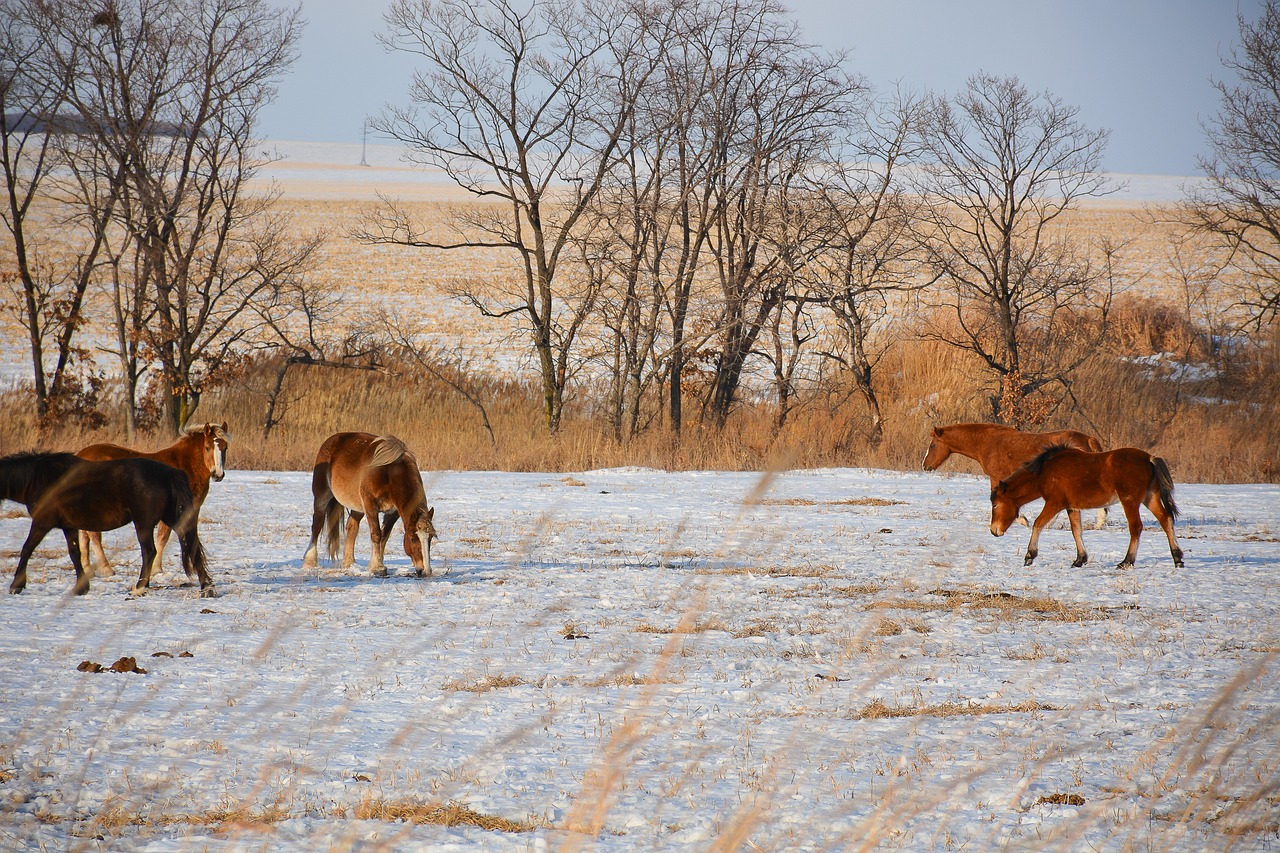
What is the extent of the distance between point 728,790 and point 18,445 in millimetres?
19849

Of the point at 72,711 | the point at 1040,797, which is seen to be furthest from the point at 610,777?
the point at 72,711

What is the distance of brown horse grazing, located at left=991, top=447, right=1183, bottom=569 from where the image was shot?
34.1ft

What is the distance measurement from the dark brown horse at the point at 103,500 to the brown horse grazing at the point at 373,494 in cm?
152

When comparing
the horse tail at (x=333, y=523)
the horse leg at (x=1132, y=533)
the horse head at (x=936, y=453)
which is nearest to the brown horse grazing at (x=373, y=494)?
the horse tail at (x=333, y=523)

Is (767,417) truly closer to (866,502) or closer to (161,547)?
(866,502)

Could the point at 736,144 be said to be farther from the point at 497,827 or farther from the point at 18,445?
the point at 497,827

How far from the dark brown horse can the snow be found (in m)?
0.35

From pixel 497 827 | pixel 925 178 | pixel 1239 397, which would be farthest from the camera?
pixel 1239 397

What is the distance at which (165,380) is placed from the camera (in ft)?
78.1

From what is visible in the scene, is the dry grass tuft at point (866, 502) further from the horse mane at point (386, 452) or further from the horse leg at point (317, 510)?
the horse leg at point (317, 510)

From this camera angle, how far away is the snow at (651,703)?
3865 millimetres

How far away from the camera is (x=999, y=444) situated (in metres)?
13.0

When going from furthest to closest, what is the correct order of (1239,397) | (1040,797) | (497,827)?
(1239,397) < (1040,797) < (497,827)

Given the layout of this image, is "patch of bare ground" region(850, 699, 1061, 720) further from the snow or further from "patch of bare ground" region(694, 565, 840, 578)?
"patch of bare ground" region(694, 565, 840, 578)
